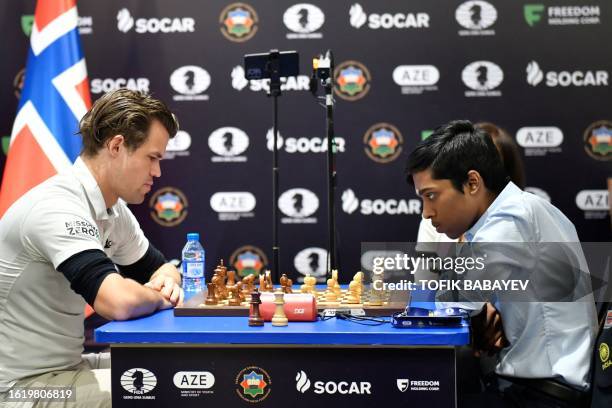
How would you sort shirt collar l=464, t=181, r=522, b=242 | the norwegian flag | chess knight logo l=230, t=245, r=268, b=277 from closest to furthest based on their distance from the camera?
shirt collar l=464, t=181, r=522, b=242
the norwegian flag
chess knight logo l=230, t=245, r=268, b=277

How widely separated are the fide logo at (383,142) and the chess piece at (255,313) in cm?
305

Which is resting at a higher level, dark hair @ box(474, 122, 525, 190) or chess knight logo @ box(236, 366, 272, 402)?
dark hair @ box(474, 122, 525, 190)

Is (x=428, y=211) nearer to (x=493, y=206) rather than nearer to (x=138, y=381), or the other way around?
(x=493, y=206)

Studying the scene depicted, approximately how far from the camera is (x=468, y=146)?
2.46 meters

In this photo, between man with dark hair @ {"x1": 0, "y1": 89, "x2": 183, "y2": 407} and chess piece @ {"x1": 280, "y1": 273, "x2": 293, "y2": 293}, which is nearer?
man with dark hair @ {"x1": 0, "y1": 89, "x2": 183, "y2": 407}

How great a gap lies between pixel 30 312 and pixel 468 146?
4.87 ft

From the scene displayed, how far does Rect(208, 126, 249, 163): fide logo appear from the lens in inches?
203

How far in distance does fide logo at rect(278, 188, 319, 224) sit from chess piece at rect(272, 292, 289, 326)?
2972mm

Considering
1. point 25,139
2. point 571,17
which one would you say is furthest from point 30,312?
point 571,17

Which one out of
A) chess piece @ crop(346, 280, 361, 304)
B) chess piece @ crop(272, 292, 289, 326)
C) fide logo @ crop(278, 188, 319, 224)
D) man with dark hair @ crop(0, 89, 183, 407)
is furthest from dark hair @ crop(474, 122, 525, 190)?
chess piece @ crop(272, 292, 289, 326)

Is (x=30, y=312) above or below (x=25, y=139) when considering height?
below

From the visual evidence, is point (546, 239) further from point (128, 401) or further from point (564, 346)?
point (128, 401)

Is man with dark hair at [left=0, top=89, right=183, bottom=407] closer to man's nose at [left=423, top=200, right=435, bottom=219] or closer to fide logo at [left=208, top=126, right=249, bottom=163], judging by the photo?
man's nose at [left=423, top=200, right=435, bottom=219]

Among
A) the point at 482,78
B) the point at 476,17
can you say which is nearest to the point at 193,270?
the point at 482,78
